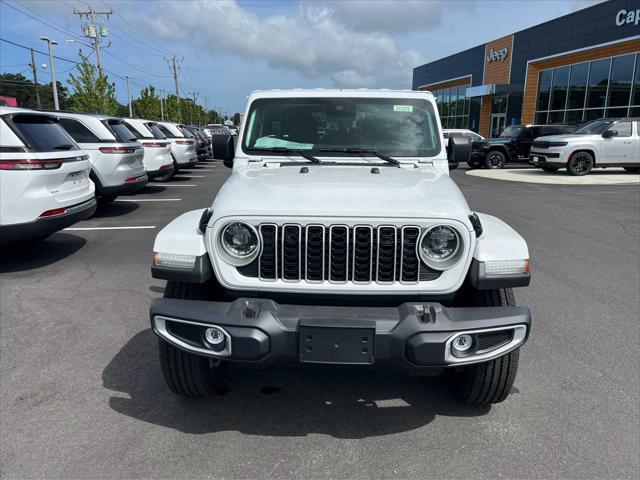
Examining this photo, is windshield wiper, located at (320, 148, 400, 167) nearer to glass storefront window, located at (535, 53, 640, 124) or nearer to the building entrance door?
glass storefront window, located at (535, 53, 640, 124)

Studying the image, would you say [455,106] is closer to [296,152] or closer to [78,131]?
[78,131]

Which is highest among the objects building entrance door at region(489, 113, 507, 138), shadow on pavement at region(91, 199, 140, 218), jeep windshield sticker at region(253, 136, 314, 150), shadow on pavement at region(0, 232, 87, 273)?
building entrance door at region(489, 113, 507, 138)

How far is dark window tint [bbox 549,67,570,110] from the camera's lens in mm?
27609

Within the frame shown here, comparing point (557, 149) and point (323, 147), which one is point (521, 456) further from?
point (557, 149)

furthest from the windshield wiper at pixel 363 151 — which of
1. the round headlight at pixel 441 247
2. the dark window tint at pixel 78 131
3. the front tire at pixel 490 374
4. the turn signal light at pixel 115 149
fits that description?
the dark window tint at pixel 78 131

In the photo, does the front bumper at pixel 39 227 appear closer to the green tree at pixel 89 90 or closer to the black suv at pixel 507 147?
the black suv at pixel 507 147

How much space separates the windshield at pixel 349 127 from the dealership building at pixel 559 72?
23537 mm

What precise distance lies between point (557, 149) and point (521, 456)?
1653cm

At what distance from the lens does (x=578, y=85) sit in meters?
26.5

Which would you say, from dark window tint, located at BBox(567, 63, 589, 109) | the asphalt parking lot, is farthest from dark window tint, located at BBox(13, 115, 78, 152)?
dark window tint, located at BBox(567, 63, 589, 109)

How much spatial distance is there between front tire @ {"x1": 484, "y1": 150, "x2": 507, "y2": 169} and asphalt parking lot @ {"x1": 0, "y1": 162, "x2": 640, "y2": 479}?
53.5 feet

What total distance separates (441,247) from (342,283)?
554 mm

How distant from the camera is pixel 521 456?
8.63ft

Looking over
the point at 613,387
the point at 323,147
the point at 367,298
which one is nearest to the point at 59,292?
the point at 323,147
